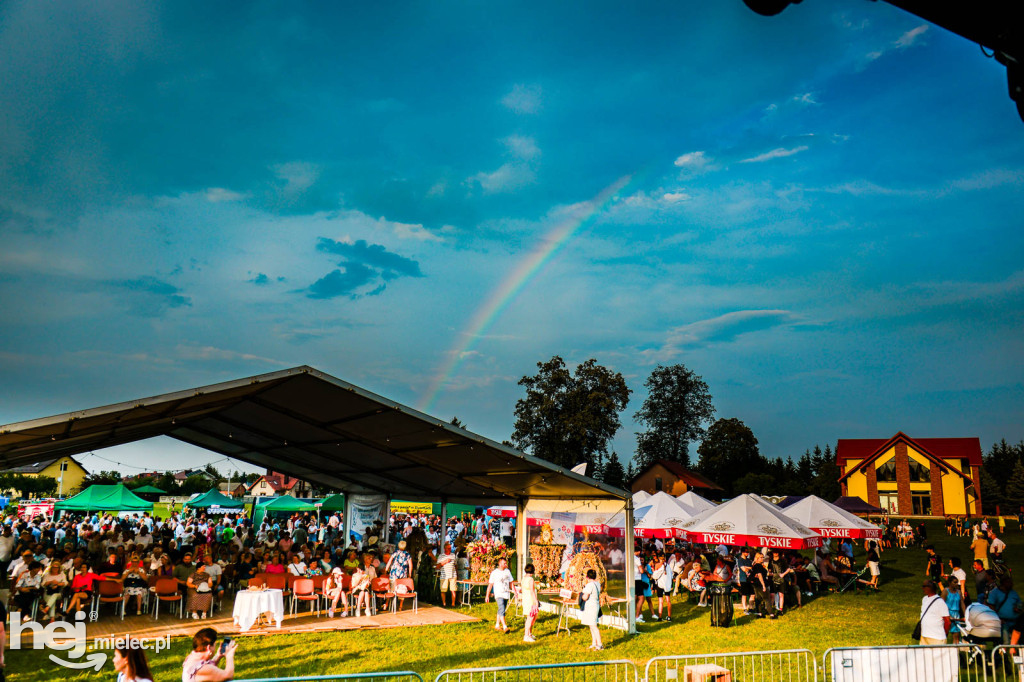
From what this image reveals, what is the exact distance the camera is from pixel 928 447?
212 ft

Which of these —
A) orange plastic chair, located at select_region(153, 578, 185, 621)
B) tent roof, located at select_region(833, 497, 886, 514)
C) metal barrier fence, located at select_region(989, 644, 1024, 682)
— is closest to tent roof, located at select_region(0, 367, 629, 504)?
orange plastic chair, located at select_region(153, 578, 185, 621)

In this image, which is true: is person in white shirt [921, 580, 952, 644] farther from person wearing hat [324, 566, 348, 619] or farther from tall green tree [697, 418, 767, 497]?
tall green tree [697, 418, 767, 497]

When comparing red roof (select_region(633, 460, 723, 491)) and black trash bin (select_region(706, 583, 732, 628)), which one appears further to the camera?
red roof (select_region(633, 460, 723, 491))

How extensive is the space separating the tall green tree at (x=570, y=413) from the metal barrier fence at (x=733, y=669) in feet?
156

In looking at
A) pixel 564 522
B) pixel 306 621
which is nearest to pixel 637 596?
pixel 564 522

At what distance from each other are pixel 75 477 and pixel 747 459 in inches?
3621

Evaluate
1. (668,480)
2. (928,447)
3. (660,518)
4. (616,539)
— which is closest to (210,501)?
(660,518)

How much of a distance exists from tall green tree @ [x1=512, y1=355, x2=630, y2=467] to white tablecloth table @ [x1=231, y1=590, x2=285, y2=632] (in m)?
45.7

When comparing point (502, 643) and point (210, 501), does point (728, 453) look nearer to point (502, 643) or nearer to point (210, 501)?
point (210, 501)

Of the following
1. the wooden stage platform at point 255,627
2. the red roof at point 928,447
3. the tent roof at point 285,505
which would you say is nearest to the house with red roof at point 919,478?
the red roof at point 928,447

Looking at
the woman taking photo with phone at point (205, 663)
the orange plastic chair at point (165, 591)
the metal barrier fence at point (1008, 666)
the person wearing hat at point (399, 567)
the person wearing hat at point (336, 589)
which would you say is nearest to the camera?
the woman taking photo with phone at point (205, 663)

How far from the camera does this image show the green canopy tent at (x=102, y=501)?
25.2 meters

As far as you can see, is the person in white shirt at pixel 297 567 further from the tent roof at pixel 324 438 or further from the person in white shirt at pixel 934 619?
the person in white shirt at pixel 934 619

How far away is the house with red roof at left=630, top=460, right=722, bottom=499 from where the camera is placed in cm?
6400
